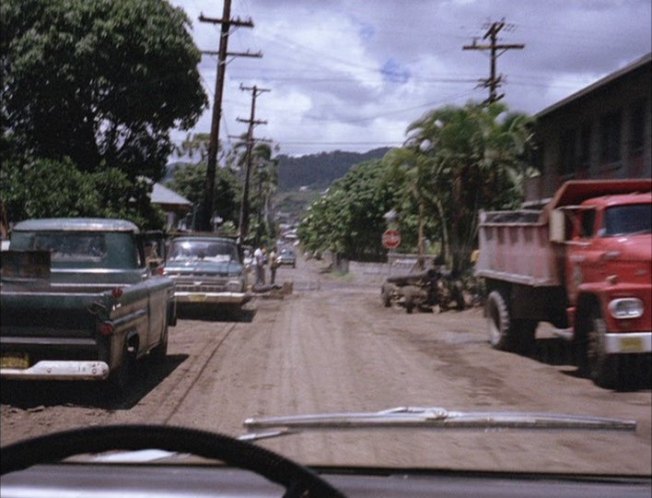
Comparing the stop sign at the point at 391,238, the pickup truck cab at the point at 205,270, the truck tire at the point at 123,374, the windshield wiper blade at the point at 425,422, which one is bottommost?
the windshield wiper blade at the point at 425,422

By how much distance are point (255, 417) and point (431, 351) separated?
1.19m

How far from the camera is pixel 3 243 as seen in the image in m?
2.40

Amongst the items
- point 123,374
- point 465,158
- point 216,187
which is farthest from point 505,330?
point 123,374

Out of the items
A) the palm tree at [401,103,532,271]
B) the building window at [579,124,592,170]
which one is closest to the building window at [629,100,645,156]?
the building window at [579,124,592,170]

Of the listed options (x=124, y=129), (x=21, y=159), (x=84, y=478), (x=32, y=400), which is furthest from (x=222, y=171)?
(x=84, y=478)

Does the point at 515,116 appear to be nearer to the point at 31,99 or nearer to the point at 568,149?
the point at 568,149

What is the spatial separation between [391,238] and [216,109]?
865 millimetres

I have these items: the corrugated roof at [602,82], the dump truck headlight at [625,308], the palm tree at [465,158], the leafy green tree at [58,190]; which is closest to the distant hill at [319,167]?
the palm tree at [465,158]

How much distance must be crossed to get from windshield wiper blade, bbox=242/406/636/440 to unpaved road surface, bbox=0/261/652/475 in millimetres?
29

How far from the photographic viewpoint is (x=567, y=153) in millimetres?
3621

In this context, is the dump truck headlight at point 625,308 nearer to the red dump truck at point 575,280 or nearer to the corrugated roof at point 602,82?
the red dump truck at point 575,280

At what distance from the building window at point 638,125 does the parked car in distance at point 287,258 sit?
133 centimetres

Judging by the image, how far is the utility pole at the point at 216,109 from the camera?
300cm

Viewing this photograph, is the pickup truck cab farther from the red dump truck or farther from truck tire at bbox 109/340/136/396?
the red dump truck
